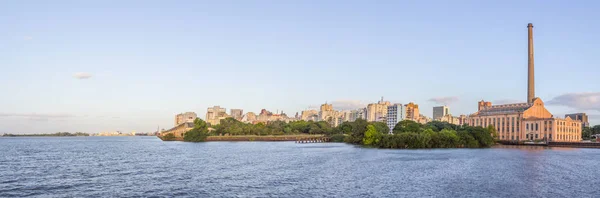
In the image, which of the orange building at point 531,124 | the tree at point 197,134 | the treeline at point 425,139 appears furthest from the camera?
Result: the tree at point 197,134

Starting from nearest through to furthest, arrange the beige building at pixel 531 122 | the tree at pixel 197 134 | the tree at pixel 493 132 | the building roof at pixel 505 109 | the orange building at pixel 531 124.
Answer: the tree at pixel 493 132, the orange building at pixel 531 124, the beige building at pixel 531 122, the building roof at pixel 505 109, the tree at pixel 197 134

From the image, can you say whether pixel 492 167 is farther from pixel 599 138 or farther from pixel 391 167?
pixel 599 138

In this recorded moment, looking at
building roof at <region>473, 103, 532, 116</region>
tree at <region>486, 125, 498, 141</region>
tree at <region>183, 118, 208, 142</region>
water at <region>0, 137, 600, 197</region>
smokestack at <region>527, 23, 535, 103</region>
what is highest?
smokestack at <region>527, 23, 535, 103</region>

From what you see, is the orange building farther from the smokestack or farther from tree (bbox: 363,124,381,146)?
tree (bbox: 363,124,381,146)

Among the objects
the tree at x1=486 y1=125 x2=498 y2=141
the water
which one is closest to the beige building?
the tree at x1=486 y1=125 x2=498 y2=141

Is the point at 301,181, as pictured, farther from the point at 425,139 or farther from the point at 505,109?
the point at 505,109

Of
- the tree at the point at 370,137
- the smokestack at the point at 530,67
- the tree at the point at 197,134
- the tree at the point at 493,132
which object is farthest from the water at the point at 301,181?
the tree at the point at 197,134

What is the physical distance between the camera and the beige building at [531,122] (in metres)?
157

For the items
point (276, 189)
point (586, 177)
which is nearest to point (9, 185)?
point (276, 189)

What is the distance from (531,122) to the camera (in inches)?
6393

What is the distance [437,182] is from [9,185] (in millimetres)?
39515

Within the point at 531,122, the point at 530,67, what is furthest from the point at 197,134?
the point at 530,67

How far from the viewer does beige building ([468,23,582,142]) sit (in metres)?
157

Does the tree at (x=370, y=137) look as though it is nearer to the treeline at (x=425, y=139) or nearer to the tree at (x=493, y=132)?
the treeline at (x=425, y=139)
